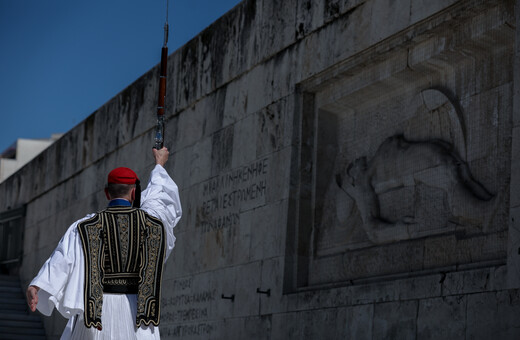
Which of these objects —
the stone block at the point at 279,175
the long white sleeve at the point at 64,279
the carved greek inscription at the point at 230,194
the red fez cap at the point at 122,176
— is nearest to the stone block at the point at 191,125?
the carved greek inscription at the point at 230,194

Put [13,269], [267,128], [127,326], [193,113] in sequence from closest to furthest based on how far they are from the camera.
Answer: [127,326] < [267,128] < [193,113] < [13,269]

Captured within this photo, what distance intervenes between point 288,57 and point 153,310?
4.38m

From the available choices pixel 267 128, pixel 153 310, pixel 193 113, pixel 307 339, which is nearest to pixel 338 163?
pixel 267 128

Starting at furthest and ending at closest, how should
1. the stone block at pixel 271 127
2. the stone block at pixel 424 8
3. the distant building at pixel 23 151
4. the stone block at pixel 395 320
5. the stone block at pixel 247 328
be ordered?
1. the distant building at pixel 23 151
2. the stone block at pixel 271 127
3. the stone block at pixel 247 328
4. the stone block at pixel 424 8
5. the stone block at pixel 395 320

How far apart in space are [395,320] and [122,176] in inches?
105

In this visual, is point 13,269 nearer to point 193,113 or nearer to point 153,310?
point 193,113

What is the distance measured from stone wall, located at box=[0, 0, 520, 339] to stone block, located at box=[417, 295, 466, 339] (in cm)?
1

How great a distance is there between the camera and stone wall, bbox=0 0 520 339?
6.90m

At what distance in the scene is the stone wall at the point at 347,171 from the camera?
6898 mm

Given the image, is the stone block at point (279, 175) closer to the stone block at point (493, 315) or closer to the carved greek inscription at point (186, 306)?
the carved greek inscription at point (186, 306)

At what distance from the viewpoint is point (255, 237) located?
31.0 ft

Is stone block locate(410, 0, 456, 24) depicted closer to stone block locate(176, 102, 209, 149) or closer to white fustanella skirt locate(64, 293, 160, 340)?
white fustanella skirt locate(64, 293, 160, 340)

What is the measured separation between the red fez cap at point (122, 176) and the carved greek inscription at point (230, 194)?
12.5 ft

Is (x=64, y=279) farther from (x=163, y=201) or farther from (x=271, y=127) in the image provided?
(x=271, y=127)
